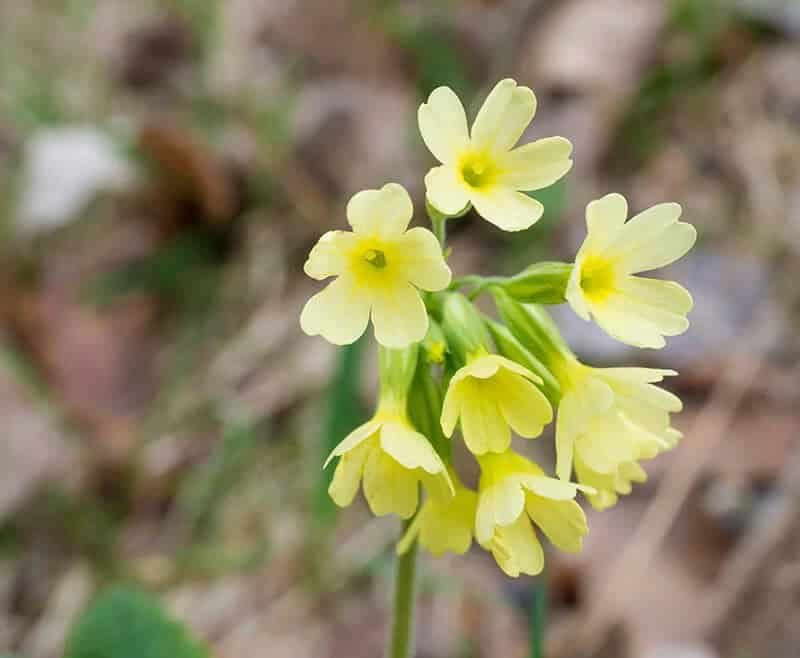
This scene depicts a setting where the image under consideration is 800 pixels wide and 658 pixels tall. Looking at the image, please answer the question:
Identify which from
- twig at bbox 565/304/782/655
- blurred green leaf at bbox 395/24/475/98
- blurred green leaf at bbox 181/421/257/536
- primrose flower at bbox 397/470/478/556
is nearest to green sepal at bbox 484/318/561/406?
primrose flower at bbox 397/470/478/556

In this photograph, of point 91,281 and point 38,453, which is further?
point 91,281

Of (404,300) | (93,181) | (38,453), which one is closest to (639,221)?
(404,300)

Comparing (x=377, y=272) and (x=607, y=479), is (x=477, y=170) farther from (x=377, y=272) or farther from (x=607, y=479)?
(x=607, y=479)

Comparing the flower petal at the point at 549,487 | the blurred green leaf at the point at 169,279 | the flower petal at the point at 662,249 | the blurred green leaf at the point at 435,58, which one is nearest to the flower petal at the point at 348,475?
the flower petal at the point at 549,487

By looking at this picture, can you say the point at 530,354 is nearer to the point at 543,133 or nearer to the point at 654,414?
the point at 654,414

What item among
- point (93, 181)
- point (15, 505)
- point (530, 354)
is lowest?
point (15, 505)

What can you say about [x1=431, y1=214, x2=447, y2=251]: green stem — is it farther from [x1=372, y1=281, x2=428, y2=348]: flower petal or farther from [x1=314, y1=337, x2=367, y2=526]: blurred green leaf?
[x1=314, y1=337, x2=367, y2=526]: blurred green leaf
